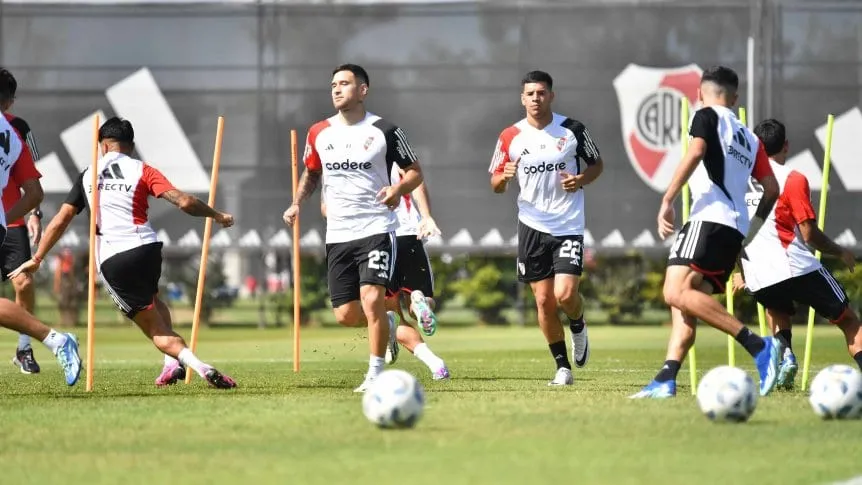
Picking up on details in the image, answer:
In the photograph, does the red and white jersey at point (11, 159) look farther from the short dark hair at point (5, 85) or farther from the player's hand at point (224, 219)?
the player's hand at point (224, 219)

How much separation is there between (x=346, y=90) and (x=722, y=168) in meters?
2.85

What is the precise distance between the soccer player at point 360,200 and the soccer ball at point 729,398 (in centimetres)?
324

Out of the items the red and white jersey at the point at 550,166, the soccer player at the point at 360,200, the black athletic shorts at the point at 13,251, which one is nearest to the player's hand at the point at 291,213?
the soccer player at the point at 360,200

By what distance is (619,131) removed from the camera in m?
25.7

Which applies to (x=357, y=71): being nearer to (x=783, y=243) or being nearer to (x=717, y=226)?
(x=717, y=226)

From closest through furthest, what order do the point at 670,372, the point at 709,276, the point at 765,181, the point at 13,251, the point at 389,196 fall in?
1. the point at 709,276
2. the point at 765,181
3. the point at 670,372
4. the point at 389,196
5. the point at 13,251

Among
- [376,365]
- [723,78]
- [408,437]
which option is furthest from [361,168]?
[408,437]

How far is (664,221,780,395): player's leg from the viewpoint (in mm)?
9742

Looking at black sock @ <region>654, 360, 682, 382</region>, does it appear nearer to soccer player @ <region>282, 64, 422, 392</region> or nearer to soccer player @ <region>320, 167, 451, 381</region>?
soccer player @ <region>282, 64, 422, 392</region>

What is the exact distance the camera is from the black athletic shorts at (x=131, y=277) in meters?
11.6

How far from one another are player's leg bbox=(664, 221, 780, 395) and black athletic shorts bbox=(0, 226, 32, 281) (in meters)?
6.88

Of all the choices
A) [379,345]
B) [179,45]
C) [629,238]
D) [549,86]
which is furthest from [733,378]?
[179,45]

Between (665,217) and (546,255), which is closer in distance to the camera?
(665,217)

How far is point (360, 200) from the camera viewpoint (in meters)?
11.1
